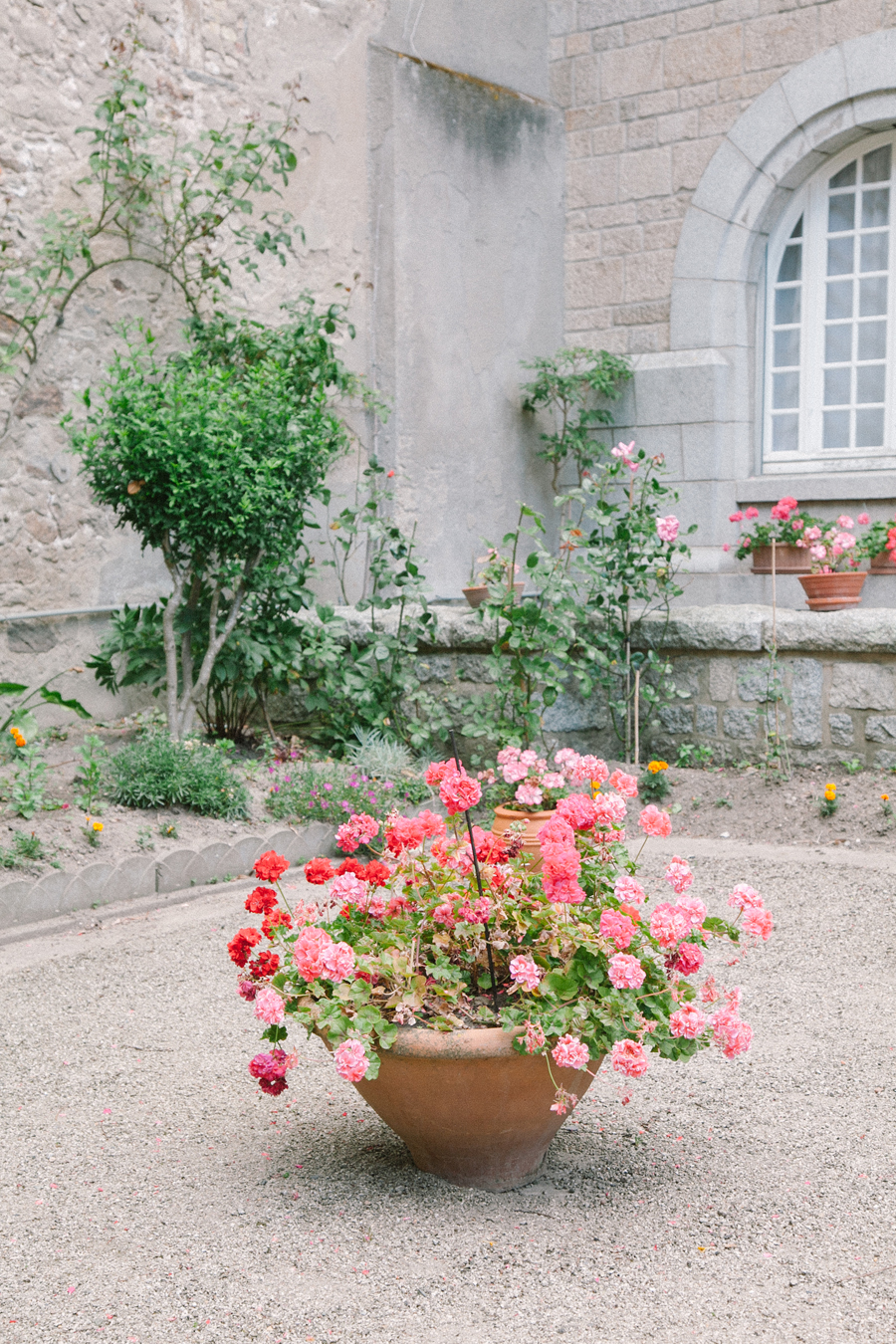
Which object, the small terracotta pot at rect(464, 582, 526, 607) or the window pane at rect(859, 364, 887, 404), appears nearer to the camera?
the small terracotta pot at rect(464, 582, 526, 607)

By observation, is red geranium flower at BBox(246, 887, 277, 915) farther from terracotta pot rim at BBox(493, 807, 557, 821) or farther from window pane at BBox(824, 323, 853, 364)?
window pane at BBox(824, 323, 853, 364)

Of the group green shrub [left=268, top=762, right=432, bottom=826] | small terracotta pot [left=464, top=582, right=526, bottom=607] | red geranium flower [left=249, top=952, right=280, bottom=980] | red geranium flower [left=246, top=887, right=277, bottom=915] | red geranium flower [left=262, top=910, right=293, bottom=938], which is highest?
small terracotta pot [left=464, top=582, right=526, bottom=607]

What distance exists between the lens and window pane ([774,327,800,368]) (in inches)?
273

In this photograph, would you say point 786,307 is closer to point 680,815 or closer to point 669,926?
point 680,815

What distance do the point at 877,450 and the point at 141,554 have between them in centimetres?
389

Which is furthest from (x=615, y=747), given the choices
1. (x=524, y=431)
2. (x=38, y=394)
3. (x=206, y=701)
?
(x=38, y=394)

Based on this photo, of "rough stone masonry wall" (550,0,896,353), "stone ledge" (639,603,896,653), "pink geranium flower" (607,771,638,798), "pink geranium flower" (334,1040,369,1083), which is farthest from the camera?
"rough stone masonry wall" (550,0,896,353)

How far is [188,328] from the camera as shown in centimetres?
567

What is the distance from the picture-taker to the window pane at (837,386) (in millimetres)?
6793

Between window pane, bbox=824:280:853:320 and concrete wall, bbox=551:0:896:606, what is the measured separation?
0.40 meters

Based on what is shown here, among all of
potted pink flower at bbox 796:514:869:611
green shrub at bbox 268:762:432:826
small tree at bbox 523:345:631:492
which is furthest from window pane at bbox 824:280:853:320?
green shrub at bbox 268:762:432:826

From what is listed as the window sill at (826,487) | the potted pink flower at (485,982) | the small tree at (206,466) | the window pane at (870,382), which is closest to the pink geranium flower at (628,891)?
the potted pink flower at (485,982)

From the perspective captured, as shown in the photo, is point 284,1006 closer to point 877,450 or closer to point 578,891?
point 578,891

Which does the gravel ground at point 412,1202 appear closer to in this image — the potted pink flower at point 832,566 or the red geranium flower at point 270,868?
the red geranium flower at point 270,868
